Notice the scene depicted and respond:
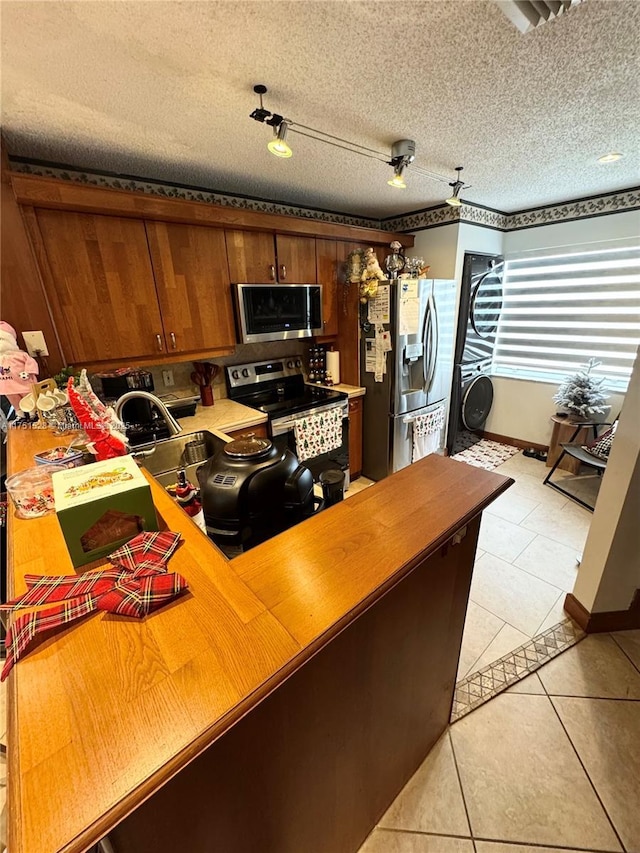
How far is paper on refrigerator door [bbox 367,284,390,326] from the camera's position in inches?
107

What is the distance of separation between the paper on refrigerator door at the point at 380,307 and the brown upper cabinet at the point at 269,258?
0.53 metres

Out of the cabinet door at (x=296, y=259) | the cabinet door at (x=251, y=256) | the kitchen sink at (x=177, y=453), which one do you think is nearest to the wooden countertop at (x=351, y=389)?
the cabinet door at (x=296, y=259)

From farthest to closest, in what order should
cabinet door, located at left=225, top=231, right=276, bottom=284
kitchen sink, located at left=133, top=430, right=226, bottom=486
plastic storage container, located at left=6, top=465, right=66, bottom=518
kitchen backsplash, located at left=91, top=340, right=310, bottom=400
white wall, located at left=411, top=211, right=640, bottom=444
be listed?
white wall, located at left=411, top=211, right=640, bottom=444 → kitchen backsplash, located at left=91, top=340, right=310, bottom=400 → cabinet door, located at left=225, top=231, right=276, bottom=284 → kitchen sink, located at left=133, top=430, right=226, bottom=486 → plastic storage container, located at left=6, top=465, right=66, bottom=518

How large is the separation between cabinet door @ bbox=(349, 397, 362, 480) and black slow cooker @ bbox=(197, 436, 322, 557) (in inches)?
78.9

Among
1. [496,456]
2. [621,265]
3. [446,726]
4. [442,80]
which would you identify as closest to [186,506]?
[446,726]

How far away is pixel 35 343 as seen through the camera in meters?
1.79

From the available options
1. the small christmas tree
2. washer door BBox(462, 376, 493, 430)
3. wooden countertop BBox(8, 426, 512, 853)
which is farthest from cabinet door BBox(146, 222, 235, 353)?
the small christmas tree

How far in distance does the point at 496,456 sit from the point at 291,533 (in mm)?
3565

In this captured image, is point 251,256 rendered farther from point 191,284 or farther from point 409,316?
point 409,316

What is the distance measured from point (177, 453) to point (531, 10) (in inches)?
90.2

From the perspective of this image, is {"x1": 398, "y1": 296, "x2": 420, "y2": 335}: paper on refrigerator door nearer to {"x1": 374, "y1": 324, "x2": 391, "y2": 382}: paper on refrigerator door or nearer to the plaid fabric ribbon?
{"x1": 374, "y1": 324, "x2": 391, "y2": 382}: paper on refrigerator door

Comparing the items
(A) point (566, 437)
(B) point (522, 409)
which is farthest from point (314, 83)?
(B) point (522, 409)

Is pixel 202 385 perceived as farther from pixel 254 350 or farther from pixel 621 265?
pixel 621 265

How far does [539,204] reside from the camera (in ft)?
10.6
